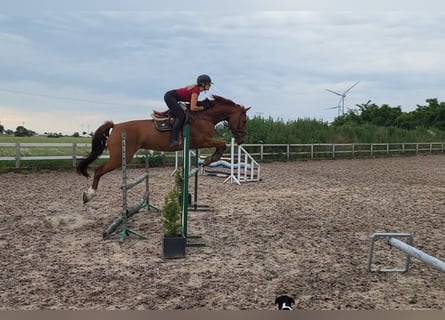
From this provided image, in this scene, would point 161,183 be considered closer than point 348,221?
No

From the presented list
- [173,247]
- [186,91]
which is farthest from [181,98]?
[173,247]

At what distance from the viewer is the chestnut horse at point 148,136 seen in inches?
209

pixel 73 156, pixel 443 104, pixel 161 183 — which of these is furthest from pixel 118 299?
pixel 443 104

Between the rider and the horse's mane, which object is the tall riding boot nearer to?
the rider

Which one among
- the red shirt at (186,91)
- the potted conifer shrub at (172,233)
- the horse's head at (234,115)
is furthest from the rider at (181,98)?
the potted conifer shrub at (172,233)

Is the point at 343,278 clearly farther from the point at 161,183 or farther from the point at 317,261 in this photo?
the point at 161,183

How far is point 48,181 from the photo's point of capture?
1017 cm

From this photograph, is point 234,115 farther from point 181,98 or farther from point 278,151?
point 278,151

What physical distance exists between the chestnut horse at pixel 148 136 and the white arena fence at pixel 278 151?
7.60 meters

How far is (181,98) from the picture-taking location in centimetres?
551

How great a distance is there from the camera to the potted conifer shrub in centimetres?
374

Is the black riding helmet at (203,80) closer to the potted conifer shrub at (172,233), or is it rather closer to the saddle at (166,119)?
the saddle at (166,119)

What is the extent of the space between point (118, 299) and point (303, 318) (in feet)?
6.53

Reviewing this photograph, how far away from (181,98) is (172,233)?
229 centimetres
